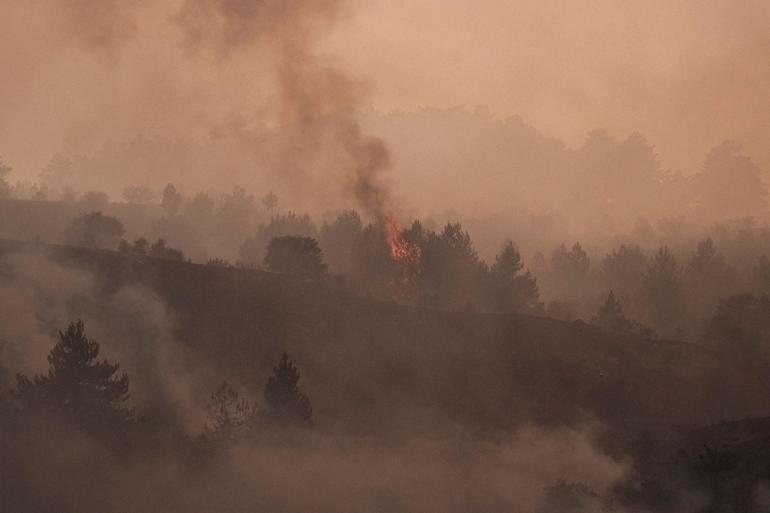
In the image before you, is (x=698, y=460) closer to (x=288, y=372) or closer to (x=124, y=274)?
(x=288, y=372)

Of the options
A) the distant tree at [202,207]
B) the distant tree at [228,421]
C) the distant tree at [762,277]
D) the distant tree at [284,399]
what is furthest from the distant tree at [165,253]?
the distant tree at [762,277]

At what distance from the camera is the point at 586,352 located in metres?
79.4

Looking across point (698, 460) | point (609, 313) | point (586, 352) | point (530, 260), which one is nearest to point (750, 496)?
point (698, 460)

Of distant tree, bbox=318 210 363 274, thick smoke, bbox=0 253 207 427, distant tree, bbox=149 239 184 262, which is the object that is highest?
distant tree, bbox=318 210 363 274

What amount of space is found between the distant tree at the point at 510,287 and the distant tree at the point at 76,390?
56251 mm

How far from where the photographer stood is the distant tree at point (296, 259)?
92.8 metres

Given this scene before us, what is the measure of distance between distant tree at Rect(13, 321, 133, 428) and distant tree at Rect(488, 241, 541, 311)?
56.3 metres

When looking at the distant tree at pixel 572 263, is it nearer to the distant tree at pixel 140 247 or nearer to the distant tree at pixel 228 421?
the distant tree at pixel 140 247

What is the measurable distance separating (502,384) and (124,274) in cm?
3744

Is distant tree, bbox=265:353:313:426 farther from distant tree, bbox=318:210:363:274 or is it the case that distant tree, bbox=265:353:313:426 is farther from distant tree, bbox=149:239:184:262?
distant tree, bbox=318:210:363:274

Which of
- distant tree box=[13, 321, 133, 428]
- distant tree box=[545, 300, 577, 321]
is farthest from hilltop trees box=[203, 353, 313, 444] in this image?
distant tree box=[545, 300, 577, 321]

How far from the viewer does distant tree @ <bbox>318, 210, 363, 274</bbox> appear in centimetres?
13088

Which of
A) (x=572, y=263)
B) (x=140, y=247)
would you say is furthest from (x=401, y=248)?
(x=572, y=263)

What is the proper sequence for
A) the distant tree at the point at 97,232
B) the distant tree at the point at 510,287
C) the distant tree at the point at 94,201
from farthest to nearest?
the distant tree at the point at 94,201
the distant tree at the point at 97,232
the distant tree at the point at 510,287
